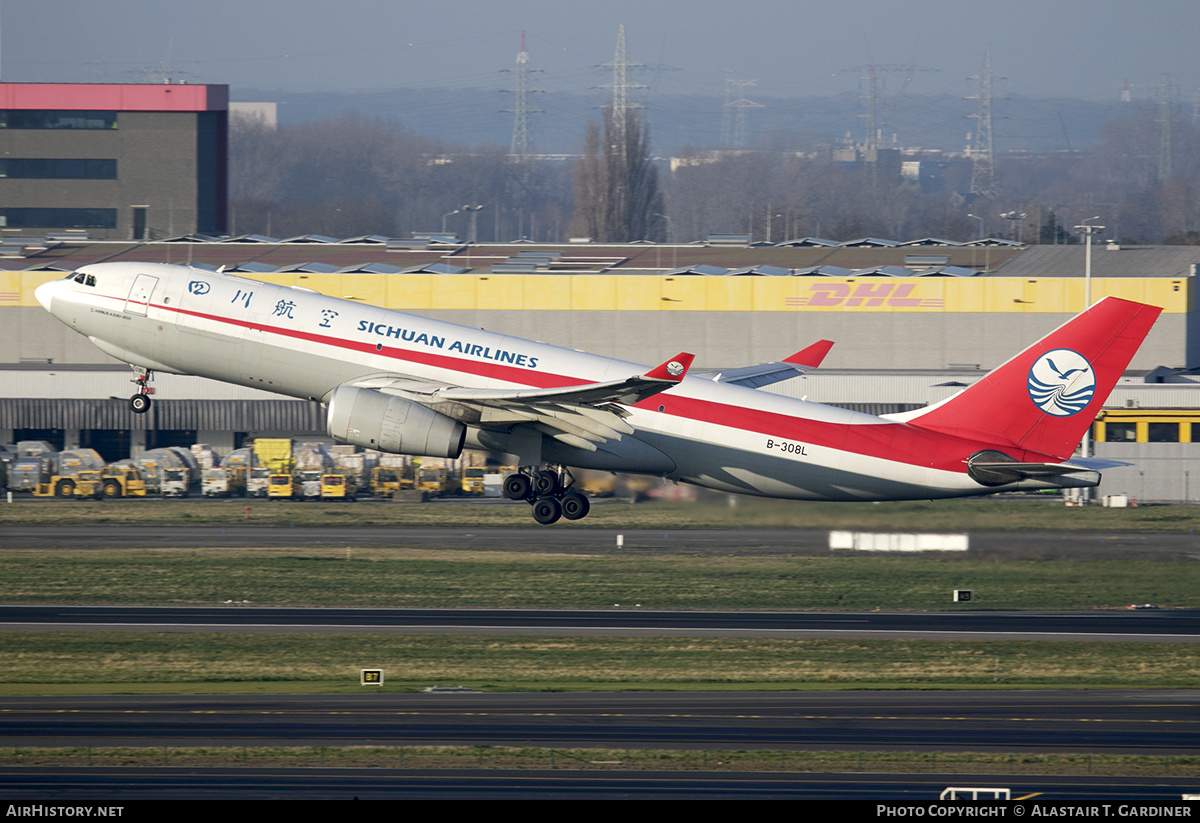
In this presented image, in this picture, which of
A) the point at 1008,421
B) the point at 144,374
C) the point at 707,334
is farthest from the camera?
the point at 707,334

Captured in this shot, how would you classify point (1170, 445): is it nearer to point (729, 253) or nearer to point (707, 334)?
point (707, 334)

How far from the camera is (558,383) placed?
43656 mm

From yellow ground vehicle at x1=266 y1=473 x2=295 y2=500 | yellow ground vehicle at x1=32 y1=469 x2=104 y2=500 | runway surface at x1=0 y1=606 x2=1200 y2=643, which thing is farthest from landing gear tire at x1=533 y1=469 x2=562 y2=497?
yellow ground vehicle at x1=32 y1=469 x2=104 y2=500

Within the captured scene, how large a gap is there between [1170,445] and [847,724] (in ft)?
166

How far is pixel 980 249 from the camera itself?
114812 millimetres

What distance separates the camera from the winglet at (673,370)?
36.0m

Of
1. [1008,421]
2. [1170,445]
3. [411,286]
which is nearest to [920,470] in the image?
[1008,421]

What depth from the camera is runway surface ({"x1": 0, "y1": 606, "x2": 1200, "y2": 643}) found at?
54.3 meters

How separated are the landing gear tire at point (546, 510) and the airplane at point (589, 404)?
4.88 feet

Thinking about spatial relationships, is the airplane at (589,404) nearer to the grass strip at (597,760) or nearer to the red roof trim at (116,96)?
the grass strip at (597,760)

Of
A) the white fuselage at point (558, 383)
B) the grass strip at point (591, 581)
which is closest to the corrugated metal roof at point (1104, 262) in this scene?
the grass strip at point (591, 581)

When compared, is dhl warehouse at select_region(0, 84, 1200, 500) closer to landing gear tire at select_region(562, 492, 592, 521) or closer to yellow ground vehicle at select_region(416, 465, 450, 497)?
yellow ground vehicle at select_region(416, 465, 450, 497)

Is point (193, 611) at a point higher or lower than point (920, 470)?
lower

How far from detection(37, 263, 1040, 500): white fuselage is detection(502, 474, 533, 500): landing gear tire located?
1.79 meters
